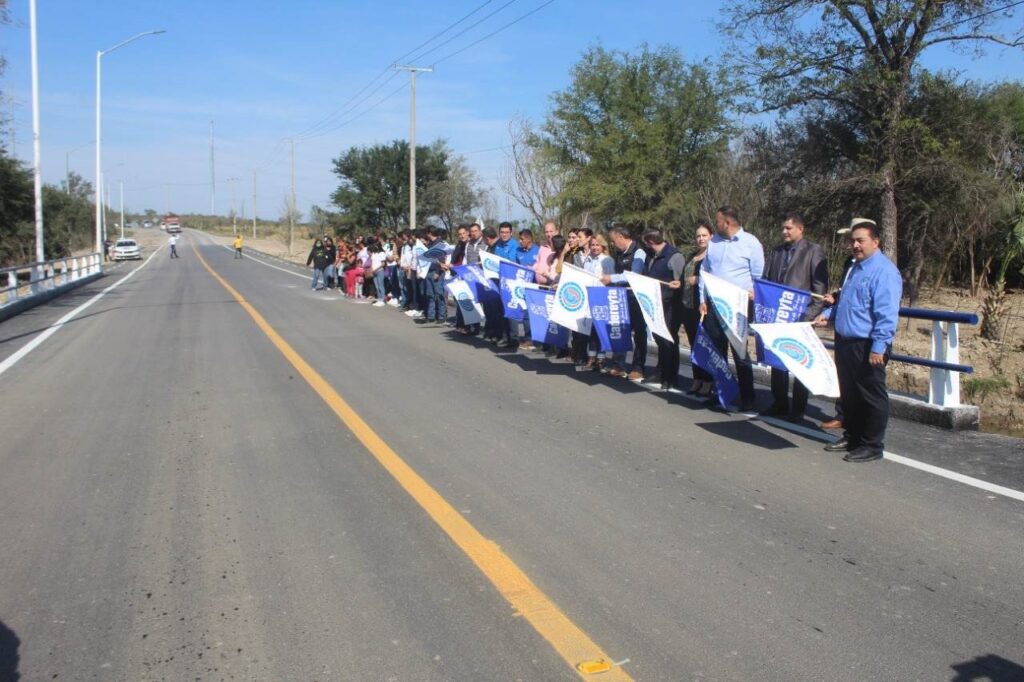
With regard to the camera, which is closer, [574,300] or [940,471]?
[940,471]

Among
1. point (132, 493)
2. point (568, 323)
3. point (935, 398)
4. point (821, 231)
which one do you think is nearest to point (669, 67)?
point (821, 231)

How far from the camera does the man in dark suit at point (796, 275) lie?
8281 millimetres

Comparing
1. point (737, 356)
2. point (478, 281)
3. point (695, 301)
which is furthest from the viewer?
point (478, 281)

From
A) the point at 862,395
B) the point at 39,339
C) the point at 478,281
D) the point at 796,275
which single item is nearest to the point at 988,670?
the point at 862,395

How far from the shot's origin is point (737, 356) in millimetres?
8672

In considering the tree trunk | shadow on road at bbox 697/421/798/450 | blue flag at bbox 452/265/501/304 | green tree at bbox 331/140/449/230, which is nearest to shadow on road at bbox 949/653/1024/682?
shadow on road at bbox 697/421/798/450

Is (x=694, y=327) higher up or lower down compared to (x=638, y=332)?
higher up

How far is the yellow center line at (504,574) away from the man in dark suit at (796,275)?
3.71 m

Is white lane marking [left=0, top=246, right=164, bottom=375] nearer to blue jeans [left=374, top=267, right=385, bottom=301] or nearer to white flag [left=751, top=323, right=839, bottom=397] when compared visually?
blue jeans [left=374, top=267, right=385, bottom=301]

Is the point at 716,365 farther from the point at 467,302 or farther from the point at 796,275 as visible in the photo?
the point at 467,302

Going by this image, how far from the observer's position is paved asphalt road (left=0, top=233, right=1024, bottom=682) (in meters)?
3.83

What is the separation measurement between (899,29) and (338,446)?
16.9 m

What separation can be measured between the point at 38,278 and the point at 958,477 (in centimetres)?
2420

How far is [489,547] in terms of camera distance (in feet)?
16.4
